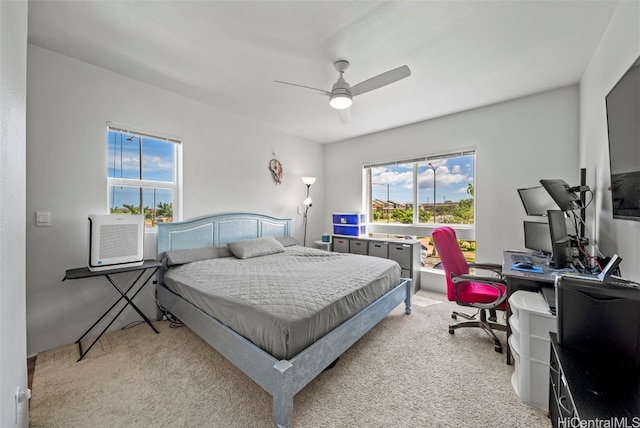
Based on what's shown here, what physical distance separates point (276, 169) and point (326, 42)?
2.42 meters

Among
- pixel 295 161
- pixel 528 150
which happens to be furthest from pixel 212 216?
pixel 528 150

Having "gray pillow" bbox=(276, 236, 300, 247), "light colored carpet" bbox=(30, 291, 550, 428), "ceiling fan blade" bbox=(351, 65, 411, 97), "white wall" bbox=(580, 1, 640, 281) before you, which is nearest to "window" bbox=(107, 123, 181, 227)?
"light colored carpet" bbox=(30, 291, 550, 428)

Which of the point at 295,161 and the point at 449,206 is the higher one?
the point at 295,161

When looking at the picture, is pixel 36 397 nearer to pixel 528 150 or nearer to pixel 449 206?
pixel 449 206

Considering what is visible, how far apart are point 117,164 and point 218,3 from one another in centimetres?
203

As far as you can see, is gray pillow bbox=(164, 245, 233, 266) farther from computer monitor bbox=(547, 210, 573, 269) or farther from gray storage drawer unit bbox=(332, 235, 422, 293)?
computer monitor bbox=(547, 210, 573, 269)

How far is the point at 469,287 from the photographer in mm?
2412

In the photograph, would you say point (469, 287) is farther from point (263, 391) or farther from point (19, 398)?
point (19, 398)

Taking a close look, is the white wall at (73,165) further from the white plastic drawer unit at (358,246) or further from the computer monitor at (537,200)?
the computer monitor at (537,200)

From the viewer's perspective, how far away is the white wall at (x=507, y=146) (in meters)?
2.89

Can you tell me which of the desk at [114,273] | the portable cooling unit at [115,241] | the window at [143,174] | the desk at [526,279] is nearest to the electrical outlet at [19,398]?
the desk at [114,273]

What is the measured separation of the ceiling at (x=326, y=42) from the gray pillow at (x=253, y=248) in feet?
6.13

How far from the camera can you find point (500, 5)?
1721 mm

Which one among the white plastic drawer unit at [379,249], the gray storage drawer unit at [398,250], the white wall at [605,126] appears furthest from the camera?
the white plastic drawer unit at [379,249]
